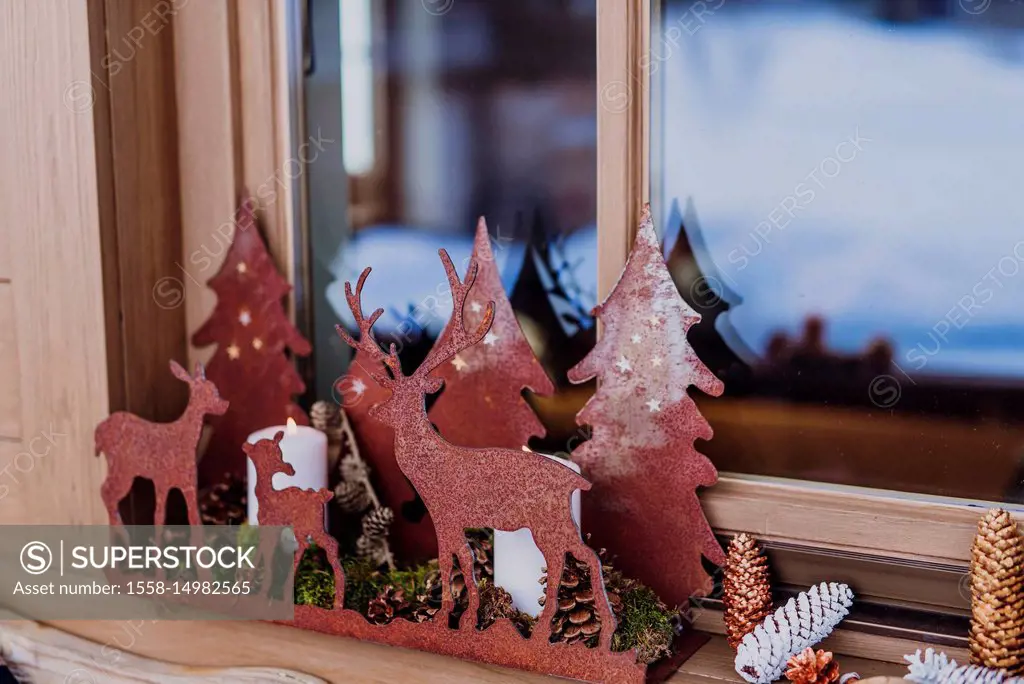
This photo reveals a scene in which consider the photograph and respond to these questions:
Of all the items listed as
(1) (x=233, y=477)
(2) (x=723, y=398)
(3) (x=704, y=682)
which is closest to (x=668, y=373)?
(2) (x=723, y=398)

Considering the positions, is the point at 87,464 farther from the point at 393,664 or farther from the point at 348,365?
the point at 393,664

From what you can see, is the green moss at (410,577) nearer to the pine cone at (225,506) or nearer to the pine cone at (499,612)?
the pine cone at (499,612)

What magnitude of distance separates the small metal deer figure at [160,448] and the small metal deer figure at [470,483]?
10.1 inches

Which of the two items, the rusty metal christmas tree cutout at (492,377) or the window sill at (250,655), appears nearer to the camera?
Result: the window sill at (250,655)

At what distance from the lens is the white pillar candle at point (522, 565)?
3.36 ft

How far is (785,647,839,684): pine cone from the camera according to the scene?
90cm

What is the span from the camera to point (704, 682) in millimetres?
962

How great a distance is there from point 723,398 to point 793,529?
16cm

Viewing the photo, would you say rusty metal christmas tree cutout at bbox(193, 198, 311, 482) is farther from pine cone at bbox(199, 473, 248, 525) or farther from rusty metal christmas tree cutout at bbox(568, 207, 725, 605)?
rusty metal christmas tree cutout at bbox(568, 207, 725, 605)

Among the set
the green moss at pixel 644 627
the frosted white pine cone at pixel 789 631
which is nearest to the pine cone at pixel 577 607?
the green moss at pixel 644 627

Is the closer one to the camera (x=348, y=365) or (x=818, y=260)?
(x=818, y=260)

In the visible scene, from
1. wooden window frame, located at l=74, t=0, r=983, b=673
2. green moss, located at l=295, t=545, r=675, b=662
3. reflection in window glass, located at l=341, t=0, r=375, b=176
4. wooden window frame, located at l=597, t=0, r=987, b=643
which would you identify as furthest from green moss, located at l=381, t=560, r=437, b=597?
reflection in window glass, located at l=341, t=0, r=375, b=176

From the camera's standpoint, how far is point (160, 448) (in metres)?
1.20

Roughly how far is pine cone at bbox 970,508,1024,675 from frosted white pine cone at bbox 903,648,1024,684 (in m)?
0.03
